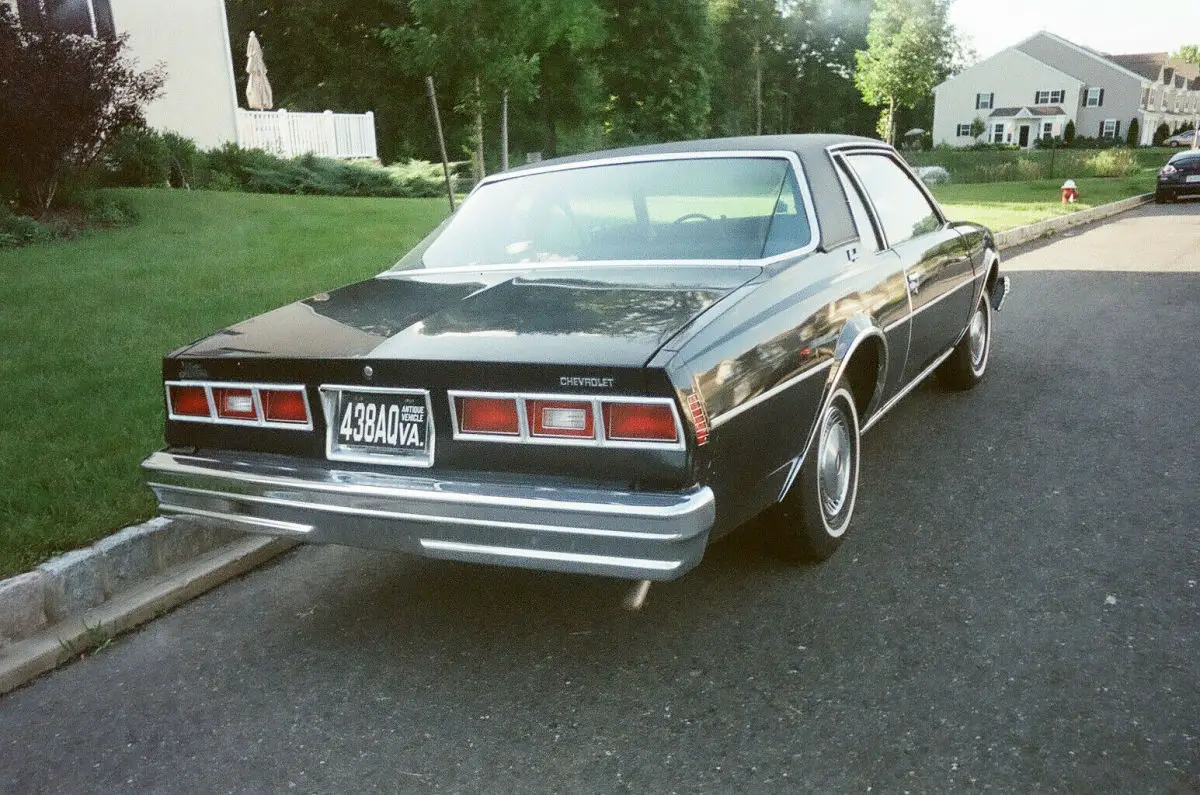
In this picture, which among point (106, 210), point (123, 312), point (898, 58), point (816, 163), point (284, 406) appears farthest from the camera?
point (898, 58)

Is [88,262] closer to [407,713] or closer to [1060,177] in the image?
[407,713]

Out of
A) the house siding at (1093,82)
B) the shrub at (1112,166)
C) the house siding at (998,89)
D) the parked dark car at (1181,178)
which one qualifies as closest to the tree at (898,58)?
the house siding at (998,89)

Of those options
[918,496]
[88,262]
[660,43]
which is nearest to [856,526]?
[918,496]

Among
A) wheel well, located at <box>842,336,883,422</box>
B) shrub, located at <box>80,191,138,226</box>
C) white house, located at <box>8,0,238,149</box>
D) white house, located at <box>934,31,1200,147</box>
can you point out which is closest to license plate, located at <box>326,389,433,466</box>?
wheel well, located at <box>842,336,883,422</box>

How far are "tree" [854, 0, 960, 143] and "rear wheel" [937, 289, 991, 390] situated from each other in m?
47.4

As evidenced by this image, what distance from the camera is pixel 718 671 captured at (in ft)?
9.62

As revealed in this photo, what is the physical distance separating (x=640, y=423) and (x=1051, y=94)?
76940 mm

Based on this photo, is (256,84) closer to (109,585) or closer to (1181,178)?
(109,585)

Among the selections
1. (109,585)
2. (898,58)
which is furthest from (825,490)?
(898,58)

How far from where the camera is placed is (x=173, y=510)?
333 centimetres

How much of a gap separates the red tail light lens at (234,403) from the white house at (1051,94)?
242 ft

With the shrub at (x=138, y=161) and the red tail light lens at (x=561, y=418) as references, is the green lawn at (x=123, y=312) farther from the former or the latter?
the red tail light lens at (x=561, y=418)

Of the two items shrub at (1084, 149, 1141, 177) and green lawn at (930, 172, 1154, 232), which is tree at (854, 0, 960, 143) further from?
green lawn at (930, 172, 1154, 232)

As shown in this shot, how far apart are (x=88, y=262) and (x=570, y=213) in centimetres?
714
